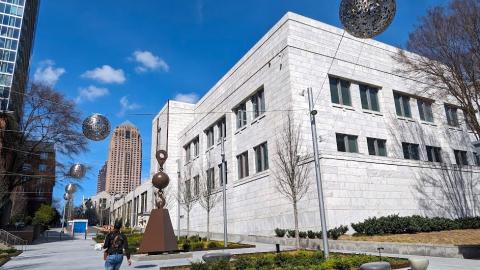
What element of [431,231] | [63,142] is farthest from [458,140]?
[63,142]

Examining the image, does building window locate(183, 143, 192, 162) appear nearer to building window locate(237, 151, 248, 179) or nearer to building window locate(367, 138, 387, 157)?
building window locate(237, 151, 248, 179)

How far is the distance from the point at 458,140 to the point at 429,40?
15.4 meters

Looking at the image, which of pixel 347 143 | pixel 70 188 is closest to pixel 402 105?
pixel 347 143

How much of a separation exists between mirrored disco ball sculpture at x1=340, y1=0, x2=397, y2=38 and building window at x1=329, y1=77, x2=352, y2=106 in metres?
14.5

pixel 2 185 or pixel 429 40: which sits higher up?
pixel 429 40

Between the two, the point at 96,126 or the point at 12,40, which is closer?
the point at 96,126

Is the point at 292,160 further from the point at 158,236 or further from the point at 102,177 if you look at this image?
the point at 102,177

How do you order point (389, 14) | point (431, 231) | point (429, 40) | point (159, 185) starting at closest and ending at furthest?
point (389, 14) < point (159, 185) < point (431, 231) < point (429, 40)

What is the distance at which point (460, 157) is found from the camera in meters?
32.4

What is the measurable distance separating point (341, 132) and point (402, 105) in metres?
8.91

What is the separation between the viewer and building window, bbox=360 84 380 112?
27.7 metres

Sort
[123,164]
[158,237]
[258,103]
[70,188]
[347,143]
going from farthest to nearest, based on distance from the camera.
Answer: [123,164] → [70,188] → [258,103] → [347,143] → [158,237]

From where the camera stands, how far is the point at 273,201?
24.5 m

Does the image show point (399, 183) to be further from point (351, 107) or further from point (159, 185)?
point (159, 185)
